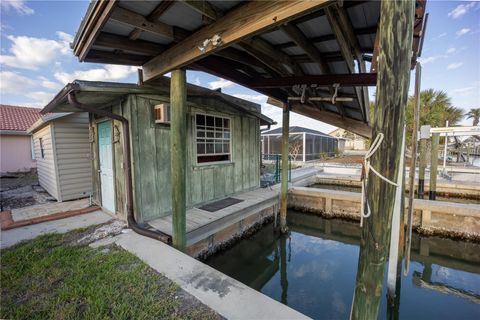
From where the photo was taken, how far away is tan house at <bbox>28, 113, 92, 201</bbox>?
16.8ft

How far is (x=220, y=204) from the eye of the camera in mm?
4797

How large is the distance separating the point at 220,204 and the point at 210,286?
271 cm

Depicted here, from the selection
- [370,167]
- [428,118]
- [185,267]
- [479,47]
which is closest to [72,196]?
[185,267]

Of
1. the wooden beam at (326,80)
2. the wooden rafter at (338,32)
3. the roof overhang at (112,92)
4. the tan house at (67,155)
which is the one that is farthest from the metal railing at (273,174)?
the tan house at (67,155)

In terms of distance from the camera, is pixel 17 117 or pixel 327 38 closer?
pixel 327 38

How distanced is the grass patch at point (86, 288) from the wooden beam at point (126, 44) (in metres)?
2.60

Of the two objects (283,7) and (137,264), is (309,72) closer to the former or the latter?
(283,7)

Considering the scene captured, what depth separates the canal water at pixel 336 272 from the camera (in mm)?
2842

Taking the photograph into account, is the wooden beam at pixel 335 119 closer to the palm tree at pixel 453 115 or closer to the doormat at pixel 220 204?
the doormat at pixel 220 204

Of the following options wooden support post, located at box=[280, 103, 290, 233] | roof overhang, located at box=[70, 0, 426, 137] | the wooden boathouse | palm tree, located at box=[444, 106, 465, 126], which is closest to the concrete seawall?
wooden support post, located at box=[280, 103, 290, 233]

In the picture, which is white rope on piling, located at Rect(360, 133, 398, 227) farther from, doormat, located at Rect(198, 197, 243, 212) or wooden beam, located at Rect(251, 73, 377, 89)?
doormat, located at Rect(198, 197, 243, 212)

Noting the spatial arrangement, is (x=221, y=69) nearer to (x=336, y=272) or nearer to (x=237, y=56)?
(x=237, y=56)

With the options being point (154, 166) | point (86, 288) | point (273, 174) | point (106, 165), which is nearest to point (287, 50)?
point (154, 166)

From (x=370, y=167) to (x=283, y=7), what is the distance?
136 cm
